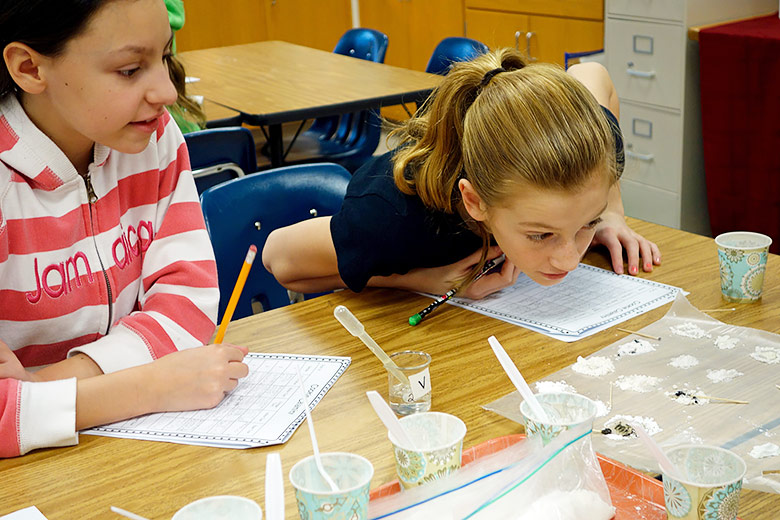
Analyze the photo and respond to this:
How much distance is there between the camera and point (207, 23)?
591 centimetres

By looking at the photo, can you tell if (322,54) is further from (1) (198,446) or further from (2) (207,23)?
(1) (198,446)

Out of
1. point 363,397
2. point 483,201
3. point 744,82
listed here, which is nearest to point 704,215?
point 744,82

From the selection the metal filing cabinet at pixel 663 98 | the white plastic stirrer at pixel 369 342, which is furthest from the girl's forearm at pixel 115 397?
the metal filing cabinet at pixel 663 98

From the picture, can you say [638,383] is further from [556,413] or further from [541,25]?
[541,25]

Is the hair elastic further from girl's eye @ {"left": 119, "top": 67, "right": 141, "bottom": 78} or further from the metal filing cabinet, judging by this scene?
the metal filing cabinet

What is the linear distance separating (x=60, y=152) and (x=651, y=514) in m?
0.87

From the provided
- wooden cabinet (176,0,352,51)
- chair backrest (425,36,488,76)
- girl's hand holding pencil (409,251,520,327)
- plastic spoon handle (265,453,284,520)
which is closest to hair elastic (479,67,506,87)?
girl's hand holding pencil (409,251,520,327)

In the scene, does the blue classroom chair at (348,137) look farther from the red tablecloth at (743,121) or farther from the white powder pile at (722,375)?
the white powder pile at (722,375)

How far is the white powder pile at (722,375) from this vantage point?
3.50 ft

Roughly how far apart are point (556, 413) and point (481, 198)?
Answer: 0.47 m

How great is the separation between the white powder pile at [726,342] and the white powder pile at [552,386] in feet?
0.79

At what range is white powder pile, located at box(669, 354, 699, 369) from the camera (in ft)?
3.65

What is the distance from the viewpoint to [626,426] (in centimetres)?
97

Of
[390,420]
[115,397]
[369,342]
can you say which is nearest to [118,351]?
[115,397]
